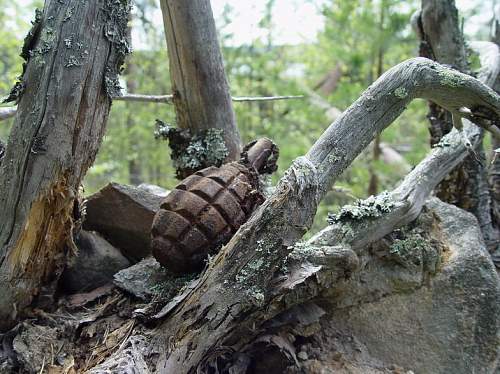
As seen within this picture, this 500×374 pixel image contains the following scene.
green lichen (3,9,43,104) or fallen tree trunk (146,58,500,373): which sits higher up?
green lichen (3,9,43,104)

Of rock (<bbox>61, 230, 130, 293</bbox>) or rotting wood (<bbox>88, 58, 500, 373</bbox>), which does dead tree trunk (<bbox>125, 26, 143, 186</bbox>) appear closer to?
rock (<bbox>61, 230, 130, 293</bbox>)

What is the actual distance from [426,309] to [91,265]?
1.50 metres

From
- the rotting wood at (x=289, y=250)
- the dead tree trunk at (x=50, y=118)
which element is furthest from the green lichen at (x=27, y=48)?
the rotting wood at (x=289, y=250)

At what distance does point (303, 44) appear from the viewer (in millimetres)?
7465

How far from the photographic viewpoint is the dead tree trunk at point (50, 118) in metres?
1.58

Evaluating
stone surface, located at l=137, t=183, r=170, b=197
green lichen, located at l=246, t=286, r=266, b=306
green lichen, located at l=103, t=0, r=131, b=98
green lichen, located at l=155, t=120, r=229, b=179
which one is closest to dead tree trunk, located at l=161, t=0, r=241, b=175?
green lichen, located at l=155, t=120, r=229, b=179

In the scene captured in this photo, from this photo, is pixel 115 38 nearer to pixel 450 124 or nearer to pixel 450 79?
pixel 450 79

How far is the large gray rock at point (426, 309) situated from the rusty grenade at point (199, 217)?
596 mm

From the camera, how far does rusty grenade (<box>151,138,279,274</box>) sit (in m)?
1.73

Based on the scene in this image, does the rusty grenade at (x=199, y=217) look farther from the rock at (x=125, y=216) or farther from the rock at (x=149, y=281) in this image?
the rock at (x=125, y=216)

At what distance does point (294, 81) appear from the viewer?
5586 mm

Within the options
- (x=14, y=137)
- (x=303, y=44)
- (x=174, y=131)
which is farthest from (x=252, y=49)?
(x=14, y=137)

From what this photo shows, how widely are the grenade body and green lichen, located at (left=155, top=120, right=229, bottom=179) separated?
50cm

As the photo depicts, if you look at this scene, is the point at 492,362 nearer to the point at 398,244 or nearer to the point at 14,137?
the point at 398,244
